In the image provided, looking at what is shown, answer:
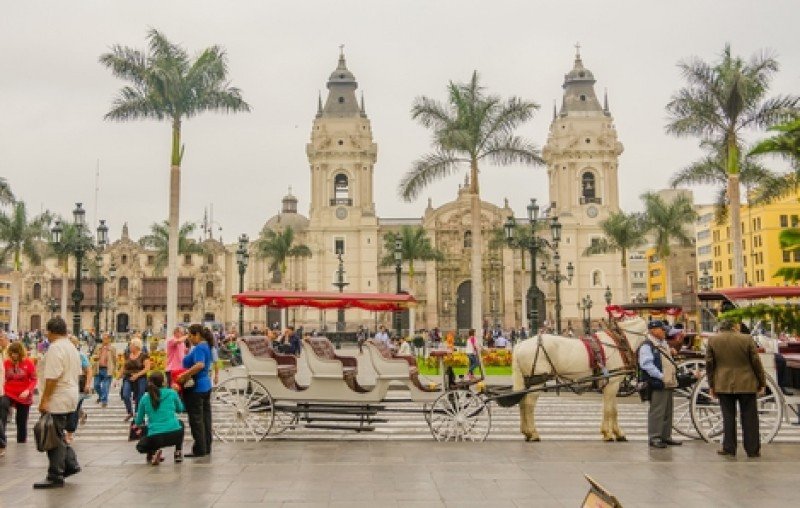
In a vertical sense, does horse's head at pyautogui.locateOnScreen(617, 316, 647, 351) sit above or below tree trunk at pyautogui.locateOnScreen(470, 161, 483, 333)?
below

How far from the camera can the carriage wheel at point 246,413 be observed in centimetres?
1155

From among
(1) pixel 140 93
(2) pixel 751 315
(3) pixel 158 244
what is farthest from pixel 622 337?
(3) pixel 158 244

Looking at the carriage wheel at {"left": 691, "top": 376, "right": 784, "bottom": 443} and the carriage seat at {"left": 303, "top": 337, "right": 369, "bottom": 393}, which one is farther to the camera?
the carriage seat at {"left": 303, "top": 337, "right": 369, "bottom": 393}

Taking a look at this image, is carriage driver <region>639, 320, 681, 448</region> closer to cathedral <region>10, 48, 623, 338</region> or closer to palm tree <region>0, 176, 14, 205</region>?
palm tree <region>0, 176, 14, 205</region>

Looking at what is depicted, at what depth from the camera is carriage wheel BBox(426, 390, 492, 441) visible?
11375 mm

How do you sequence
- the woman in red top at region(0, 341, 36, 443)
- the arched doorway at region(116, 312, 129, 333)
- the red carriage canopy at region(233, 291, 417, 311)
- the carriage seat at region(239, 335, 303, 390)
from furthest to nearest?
1. the arched doorway at region(116, 312, 129, 333)
2. the red carriage canopy at region(233, 291, 417, 311)
3. the carriage seat at region(239, 335, 303, 390)
4. the woman in red top at region(0, 341, 36, 443)

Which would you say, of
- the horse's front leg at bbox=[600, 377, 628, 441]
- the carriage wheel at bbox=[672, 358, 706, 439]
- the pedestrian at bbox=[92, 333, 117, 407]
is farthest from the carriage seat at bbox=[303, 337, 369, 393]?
the pedestrian at bbox=[92, 333, 117, 407]

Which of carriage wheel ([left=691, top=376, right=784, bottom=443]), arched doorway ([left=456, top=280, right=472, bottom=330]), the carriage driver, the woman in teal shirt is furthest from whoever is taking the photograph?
arched doorway ([left=456, top=280, right=472, bottom=330])

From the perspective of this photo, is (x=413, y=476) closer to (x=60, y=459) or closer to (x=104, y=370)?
(x=60, y=459)

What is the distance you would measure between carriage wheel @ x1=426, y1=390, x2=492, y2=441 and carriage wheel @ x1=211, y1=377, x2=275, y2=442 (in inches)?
93.7

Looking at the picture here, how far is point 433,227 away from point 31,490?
69628 mm

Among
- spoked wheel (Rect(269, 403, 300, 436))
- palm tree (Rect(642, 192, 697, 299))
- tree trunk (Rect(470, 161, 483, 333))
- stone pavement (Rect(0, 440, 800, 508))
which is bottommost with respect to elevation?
stone pavement (Rect(0, 440, 800, 508))

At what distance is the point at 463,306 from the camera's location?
7519cm

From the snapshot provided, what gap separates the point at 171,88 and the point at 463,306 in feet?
168
